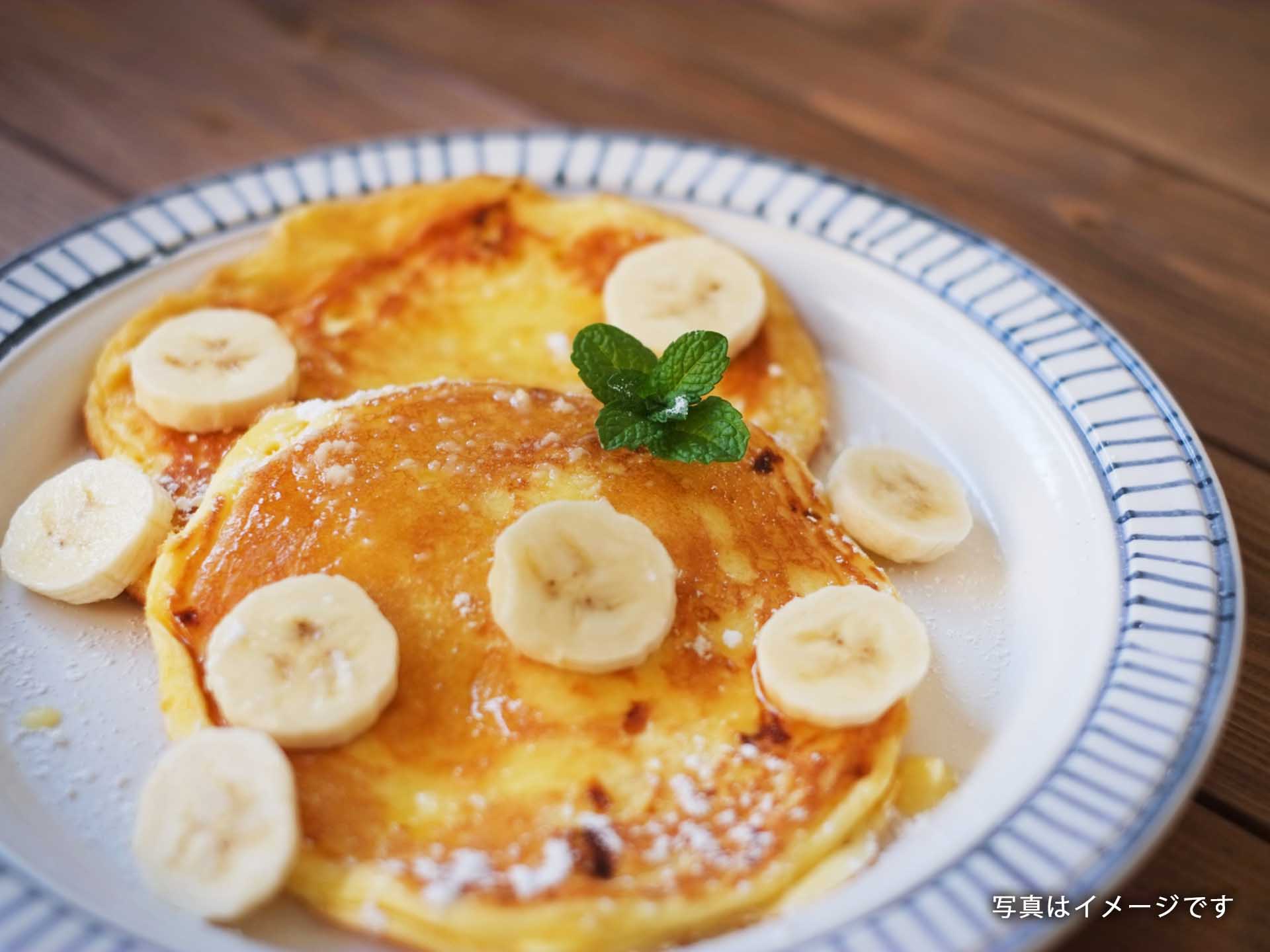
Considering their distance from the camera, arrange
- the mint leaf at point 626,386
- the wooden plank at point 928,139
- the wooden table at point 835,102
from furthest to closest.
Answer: the wooden table at point 835,102 → the wooden plank at point 928,139 → the mint leaf at point 626,386

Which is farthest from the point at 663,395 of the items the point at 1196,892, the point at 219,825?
the point at 1196,892

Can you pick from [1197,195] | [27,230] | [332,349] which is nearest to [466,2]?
[27,230]

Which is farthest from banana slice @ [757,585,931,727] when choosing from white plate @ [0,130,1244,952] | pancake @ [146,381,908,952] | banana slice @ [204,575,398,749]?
banana slice @ [204,575,398,749]

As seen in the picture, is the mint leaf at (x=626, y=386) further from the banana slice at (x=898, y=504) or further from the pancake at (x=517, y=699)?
the banana slice at (x=898, y=504)

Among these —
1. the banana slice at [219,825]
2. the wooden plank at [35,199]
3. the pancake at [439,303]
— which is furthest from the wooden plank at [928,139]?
the banana slice at [219,825]

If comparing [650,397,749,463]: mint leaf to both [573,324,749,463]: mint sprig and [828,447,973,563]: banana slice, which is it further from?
[828,447,973,563]: banana slice

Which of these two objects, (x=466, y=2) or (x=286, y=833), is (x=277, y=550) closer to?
(x=286, y=833)

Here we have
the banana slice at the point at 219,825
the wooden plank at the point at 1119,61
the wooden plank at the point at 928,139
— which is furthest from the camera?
the wooden plank at the point at 1119,61
